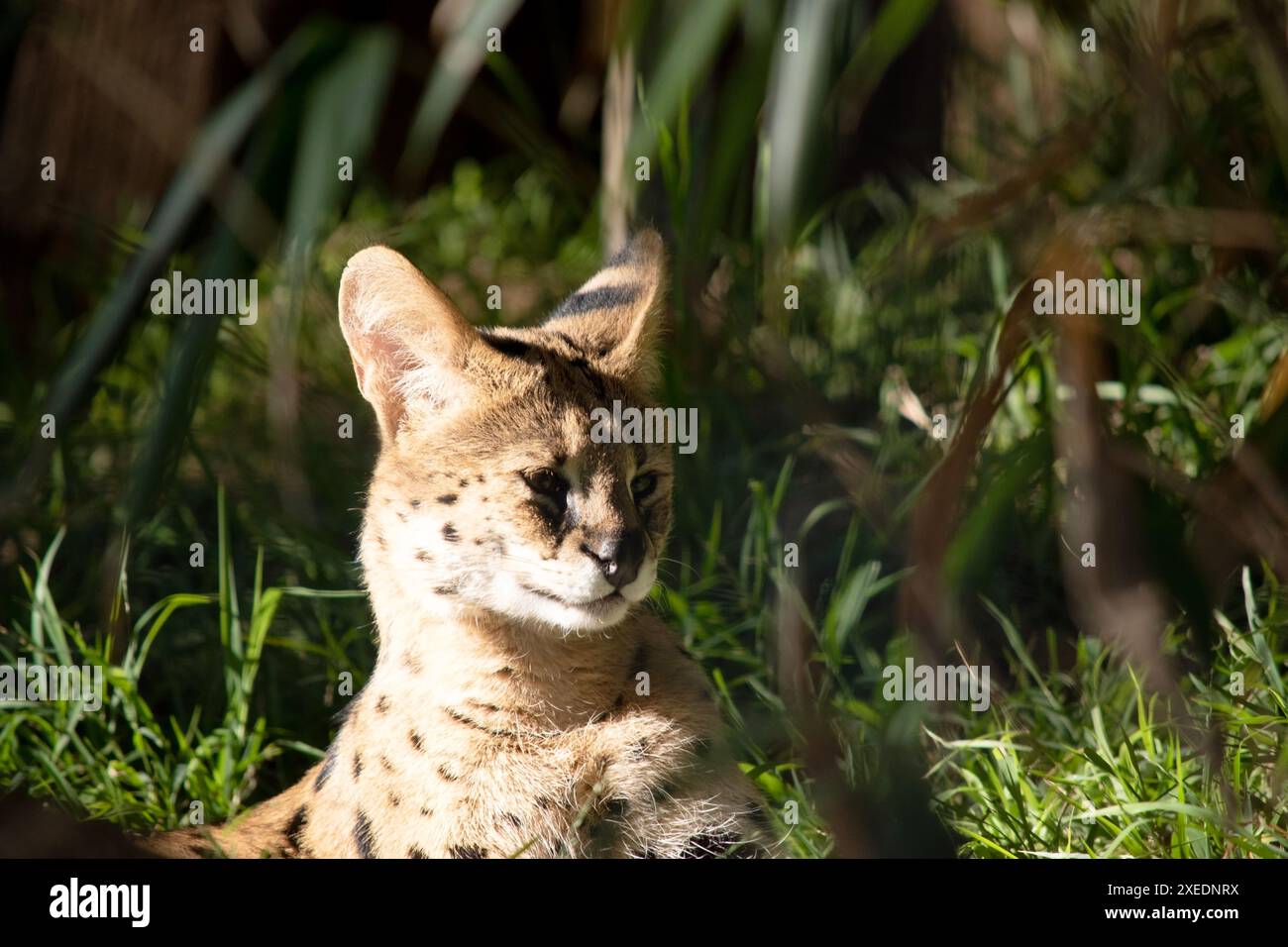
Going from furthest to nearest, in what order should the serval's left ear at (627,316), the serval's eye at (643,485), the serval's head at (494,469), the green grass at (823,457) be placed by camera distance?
the serval's left ear at (627,316)
the serval's eye at (643,485)
the serval's head at (494,469)
the green grass at (823,457)

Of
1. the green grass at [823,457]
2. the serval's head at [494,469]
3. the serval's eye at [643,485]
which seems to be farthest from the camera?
the serval's eye at [643,485]

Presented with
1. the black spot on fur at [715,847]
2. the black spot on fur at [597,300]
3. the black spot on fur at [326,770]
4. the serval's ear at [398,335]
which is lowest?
the black spot on fur at [715,847]

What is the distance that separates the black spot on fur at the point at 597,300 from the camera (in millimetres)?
2855

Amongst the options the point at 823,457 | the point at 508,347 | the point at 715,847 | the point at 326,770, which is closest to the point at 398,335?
the point at 508,347

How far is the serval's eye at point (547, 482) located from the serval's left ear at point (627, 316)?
0.96 feet

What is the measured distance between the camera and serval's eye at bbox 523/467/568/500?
2484 millimetres

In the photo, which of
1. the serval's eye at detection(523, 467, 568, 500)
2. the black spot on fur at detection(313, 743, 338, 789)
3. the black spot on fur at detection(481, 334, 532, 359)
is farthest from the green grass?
the black spot on fur at detection(313, 743, 338, 789)

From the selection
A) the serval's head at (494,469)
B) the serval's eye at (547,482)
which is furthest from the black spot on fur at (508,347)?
the serval's eye at (547,482)

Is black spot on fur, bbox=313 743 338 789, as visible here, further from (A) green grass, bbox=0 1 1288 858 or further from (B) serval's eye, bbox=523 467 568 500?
(B) serval's eye, bbox=523 467 568 500

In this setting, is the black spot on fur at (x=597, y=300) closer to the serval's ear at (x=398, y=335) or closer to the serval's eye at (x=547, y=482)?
the serval's ear at (x=398, y=335)

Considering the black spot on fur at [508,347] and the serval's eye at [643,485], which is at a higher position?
the black spot on fur at [508,347]

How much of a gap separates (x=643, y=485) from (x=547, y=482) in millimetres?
207

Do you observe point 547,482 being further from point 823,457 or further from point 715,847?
point 823,457
